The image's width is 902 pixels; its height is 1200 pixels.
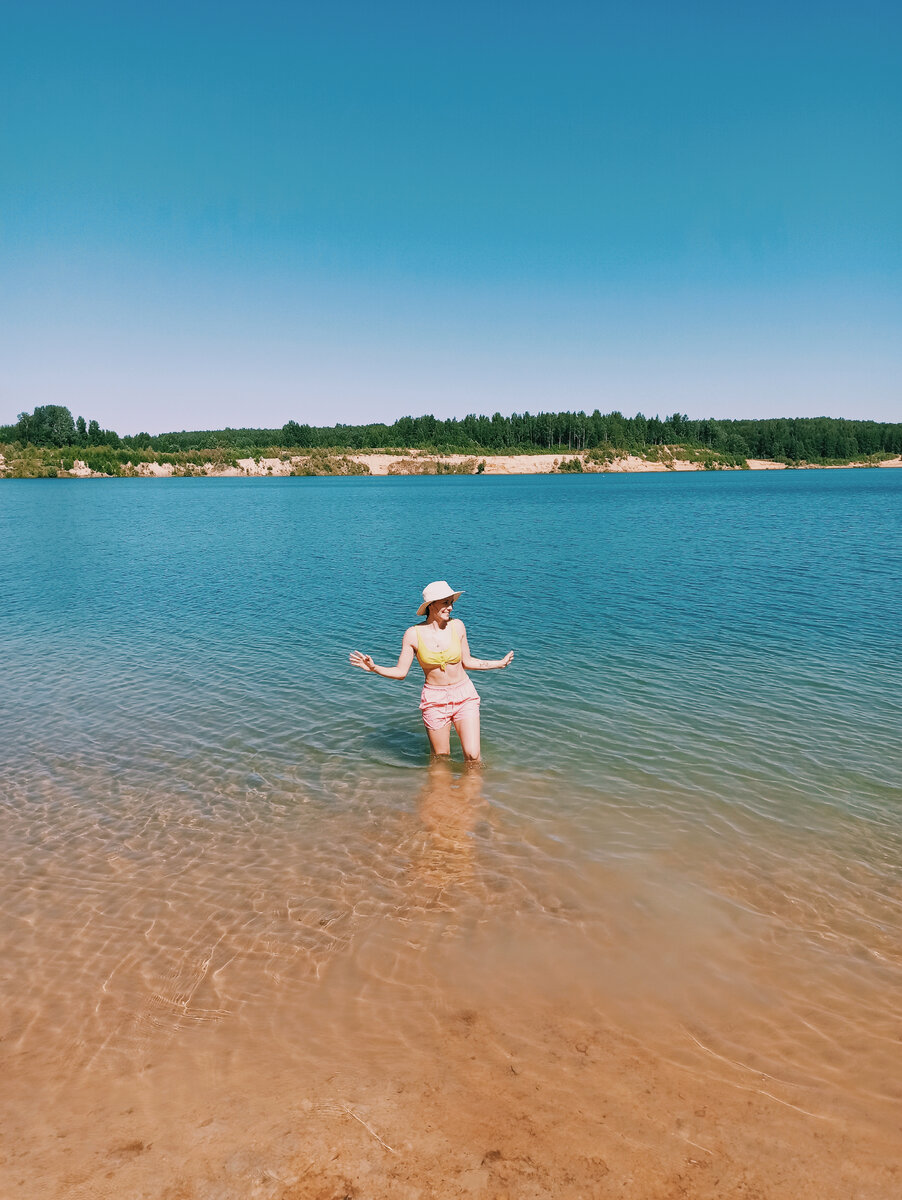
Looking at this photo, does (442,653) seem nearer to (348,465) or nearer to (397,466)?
(348,465)

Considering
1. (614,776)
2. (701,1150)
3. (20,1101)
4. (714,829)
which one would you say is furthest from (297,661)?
(701,1150)

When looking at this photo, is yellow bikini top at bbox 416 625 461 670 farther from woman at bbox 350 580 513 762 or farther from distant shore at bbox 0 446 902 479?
distant shore at bbox 0 446 902 479

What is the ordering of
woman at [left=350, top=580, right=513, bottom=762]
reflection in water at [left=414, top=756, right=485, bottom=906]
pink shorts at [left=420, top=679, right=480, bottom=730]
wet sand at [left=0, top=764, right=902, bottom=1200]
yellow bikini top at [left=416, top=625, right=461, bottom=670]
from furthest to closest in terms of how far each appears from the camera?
pink shorts at [left=420, top=679, right=480, bottom=730] < yellow bikini top at [left=416, top=625, right=461, bottom=670] < woman at [left=350, top=580, right=513, bottom=762] < reflection in water at [left=414, top=756, right=485, bottom=906] < wet sand at [left=0, top=764, right=902, bottom=1200]

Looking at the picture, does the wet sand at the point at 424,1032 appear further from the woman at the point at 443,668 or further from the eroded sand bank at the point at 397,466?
the eroded sand bank at the point at 397,466

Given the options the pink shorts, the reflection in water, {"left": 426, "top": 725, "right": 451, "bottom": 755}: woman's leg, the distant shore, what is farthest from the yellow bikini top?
the distant shore

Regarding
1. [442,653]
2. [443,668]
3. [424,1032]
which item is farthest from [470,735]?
[424,1032]

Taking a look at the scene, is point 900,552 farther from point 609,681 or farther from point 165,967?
point 165,967

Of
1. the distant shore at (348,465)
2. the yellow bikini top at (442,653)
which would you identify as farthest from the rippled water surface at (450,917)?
the distant shore at (348,465)

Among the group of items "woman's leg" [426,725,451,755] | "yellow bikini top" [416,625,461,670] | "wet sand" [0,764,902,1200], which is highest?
"yellow bikini top" [416,625,461,670]

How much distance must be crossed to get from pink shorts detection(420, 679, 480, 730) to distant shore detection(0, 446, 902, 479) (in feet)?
542

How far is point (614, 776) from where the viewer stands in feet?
36.5

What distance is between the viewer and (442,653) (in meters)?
10.8

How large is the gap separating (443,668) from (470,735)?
4.04ft

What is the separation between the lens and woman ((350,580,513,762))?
10.5 m
